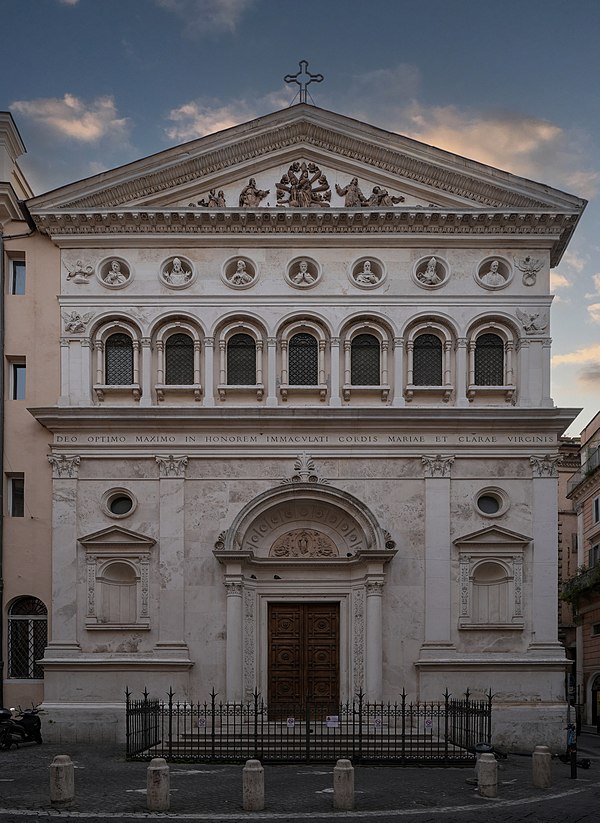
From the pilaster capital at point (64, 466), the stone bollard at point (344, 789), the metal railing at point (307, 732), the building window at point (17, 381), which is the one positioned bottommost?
the metal railing at point (307, 732)

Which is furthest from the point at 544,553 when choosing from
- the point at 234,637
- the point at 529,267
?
the point at 234,637

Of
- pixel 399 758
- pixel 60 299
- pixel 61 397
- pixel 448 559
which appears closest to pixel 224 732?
pixel 399 758

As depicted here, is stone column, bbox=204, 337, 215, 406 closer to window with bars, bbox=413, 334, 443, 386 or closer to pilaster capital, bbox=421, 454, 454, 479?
window with bars, bbox=413, 334, 443, 386

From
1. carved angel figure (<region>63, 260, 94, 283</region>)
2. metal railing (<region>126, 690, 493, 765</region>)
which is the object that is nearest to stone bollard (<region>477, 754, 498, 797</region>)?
metal railing (<region>126, 690, 493, 765</region>)

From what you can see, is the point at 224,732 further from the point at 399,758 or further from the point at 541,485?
the point at 541,485

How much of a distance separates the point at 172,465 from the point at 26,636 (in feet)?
20.6

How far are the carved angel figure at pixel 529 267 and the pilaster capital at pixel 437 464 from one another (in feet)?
17.7

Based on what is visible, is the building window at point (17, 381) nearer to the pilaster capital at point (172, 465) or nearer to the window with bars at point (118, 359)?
the window with bars at point (118, 359)

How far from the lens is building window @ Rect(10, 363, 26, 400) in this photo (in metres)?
29.3

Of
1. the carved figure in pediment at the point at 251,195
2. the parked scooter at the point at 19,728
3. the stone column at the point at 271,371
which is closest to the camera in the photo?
the parked scooter at the point at 19,728

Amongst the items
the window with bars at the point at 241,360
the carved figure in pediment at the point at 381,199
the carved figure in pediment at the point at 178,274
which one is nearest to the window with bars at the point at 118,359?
the carved figure in pediment at the point at 178,274

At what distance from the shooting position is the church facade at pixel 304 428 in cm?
2714

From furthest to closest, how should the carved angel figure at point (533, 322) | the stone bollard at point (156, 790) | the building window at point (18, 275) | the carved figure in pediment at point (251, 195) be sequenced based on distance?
the building window at point (18, 275)
the carved figure in pediment at point (251, 195)
the carved angel figure at point (533, 322)
the stone bollard at point (156, 790)

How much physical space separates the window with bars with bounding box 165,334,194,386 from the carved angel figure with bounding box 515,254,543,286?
943 centimetres
